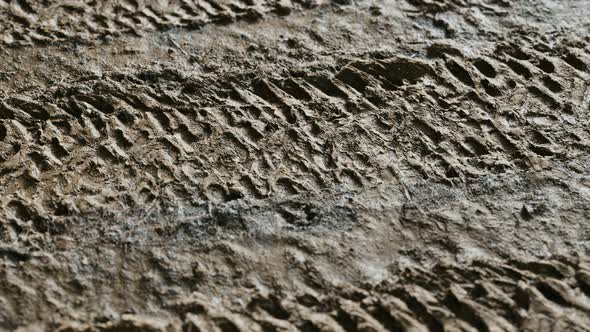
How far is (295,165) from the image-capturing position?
1652 millimetres

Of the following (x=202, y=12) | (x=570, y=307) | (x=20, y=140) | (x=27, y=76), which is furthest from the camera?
(x=202, y=12)

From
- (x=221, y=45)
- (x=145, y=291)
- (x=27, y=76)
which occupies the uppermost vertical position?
Result: (x=221, y=45)

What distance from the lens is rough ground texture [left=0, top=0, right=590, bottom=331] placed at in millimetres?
1443

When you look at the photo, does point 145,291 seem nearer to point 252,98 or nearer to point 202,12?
point 252,98

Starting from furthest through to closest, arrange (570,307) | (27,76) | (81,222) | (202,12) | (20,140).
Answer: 1. (202,12)
2. (27,76)
3. (20,140)
4. (81,222)
5. (570,307)

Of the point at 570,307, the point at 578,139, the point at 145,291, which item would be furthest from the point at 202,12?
the point at 570,307

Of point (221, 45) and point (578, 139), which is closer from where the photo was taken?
point (578, 139)

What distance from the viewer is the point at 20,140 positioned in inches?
66.2

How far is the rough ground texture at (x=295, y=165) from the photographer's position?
1443mm

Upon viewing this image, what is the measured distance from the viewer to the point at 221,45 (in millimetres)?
1895

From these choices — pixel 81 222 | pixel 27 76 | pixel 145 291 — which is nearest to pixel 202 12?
pixel 27 76

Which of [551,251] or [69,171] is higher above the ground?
[551,251]

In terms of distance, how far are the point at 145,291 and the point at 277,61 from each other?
72 centimetres

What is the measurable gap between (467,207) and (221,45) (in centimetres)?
78
